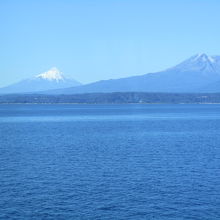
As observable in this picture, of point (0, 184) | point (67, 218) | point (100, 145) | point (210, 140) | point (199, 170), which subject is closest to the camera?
point (67, 218)

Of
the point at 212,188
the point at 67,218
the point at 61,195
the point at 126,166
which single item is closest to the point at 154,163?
the point at 126,166

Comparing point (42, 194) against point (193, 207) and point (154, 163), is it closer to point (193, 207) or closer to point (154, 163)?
point (193, 207)

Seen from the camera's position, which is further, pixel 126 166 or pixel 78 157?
pixel 78 157

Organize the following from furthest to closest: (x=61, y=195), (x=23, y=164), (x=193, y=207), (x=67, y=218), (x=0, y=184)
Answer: (x=23, y=164), (x=0, y=184), (x=61, y=195), (x=193, y=207), (x=67, y=218)

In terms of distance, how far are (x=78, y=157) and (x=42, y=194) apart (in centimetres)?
1055

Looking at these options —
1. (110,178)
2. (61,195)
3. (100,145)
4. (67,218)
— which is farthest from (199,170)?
(100,145)

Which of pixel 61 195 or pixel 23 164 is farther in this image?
pixel 23 164

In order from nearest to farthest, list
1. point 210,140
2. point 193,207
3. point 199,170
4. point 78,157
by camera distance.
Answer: point 193,207, point 199,170, point 78,157, point 210,140

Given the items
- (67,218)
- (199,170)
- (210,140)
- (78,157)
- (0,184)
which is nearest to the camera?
(67,218)

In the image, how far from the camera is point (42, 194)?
21828mm

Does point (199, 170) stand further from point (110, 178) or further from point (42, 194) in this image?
point (42, 194)

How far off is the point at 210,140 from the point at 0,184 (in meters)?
24.5

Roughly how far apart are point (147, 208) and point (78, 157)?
43.2 ft

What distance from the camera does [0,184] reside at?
23.8 meters
